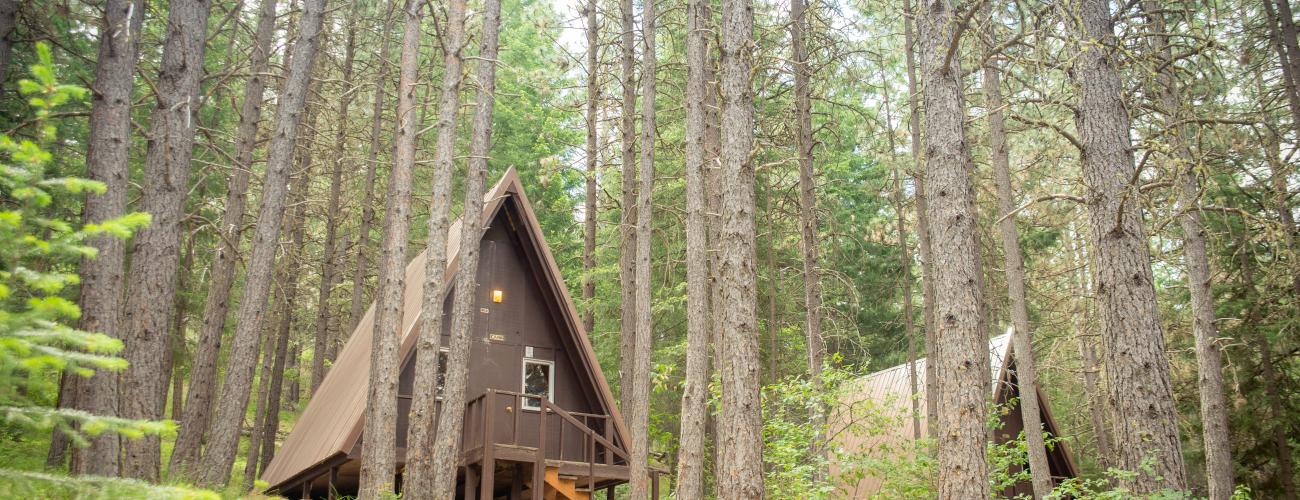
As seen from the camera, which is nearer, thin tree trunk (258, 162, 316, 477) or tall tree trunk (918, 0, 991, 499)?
tall tree trunk (918, 0, 991, 499)

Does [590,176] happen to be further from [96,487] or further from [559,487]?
[96,487]

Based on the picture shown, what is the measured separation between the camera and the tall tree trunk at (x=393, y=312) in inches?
482

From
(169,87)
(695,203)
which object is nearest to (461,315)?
(695,203)

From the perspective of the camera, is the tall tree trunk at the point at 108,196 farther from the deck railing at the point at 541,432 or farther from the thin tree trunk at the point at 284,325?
the thin tree trunk at the point at 284,325

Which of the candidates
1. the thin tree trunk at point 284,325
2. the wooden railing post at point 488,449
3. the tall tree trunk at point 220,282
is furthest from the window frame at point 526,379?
the thin tree trunk at point 284,325

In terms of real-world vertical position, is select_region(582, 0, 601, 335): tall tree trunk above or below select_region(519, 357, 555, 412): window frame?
above

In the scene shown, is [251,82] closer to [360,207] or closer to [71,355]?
[360,207]

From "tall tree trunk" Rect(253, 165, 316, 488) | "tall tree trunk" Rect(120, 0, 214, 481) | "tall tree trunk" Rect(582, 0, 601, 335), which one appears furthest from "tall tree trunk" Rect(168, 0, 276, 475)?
"tall tree trunk" Rect(582, 0, 601, 335)

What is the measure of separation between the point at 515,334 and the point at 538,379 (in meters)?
1.01

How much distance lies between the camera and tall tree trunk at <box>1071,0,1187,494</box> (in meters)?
9.16

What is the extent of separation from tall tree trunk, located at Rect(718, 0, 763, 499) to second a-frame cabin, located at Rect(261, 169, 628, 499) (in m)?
5.58

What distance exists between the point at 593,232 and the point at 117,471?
14.3 metres

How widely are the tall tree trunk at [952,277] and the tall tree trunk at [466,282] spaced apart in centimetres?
Result: 642

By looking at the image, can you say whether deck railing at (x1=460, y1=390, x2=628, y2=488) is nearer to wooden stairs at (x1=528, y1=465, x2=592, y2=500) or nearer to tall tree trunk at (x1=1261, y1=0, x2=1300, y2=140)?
wooden stairs at (x1=528, y1=465, x2=592, y2=500)
